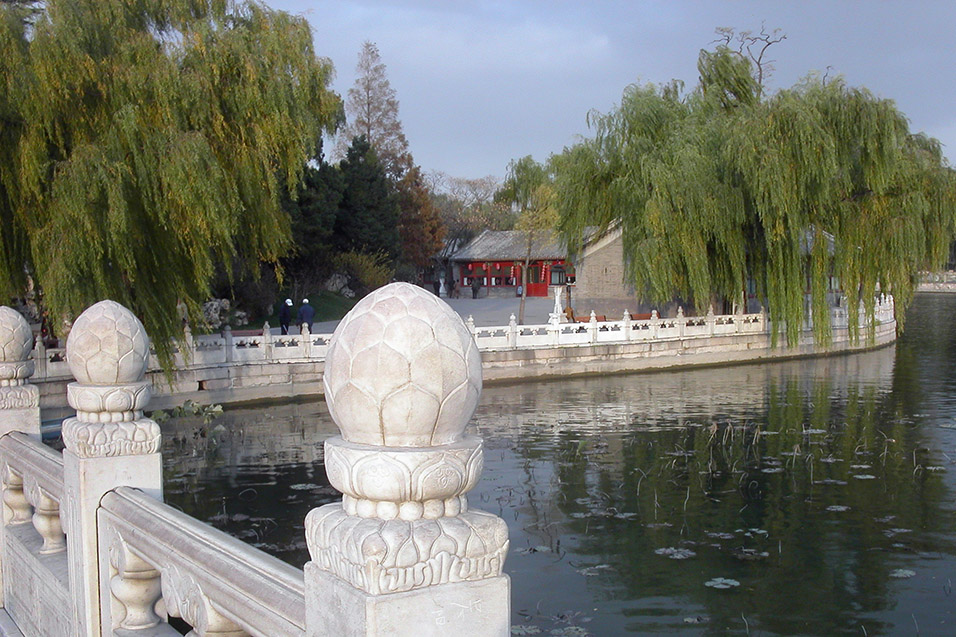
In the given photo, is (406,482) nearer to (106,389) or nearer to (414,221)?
(106,389)

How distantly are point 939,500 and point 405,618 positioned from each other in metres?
7.99

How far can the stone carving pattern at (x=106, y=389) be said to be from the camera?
3.16 meters

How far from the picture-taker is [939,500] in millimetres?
8211

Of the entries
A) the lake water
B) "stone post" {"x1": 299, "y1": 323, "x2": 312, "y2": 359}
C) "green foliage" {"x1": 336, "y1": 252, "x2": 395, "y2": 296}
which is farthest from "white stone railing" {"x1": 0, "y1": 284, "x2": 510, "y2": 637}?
"green foliage" {"x1": 336, "y1": 252, "x2": 395, "y2": 296}

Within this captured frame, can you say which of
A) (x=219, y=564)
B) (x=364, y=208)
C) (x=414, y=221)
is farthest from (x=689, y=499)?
(x=414, y=221)

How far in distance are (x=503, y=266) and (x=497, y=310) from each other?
29.4ft

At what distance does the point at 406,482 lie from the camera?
1.52 metres

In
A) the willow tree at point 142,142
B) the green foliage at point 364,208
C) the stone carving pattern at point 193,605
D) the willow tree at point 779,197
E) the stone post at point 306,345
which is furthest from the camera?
the green foliage at point 364,208

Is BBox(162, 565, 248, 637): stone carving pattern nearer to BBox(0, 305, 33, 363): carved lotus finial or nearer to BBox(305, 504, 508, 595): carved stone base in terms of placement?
BBox(305, 504, 508, 595): carved stone base

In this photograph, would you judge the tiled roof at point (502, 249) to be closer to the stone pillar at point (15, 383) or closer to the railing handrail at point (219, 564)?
the stone pillar at point (15, 383)

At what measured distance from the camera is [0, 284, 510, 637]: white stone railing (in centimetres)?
152

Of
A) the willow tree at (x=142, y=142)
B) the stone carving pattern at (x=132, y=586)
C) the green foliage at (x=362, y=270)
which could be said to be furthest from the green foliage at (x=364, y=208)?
the stone carving pattern at (x=132, y=586)

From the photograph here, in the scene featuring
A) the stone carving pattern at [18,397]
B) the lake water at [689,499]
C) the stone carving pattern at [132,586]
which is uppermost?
the stone carving pattern at [18,397]

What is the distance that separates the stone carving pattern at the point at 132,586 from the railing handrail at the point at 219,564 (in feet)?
0.18
